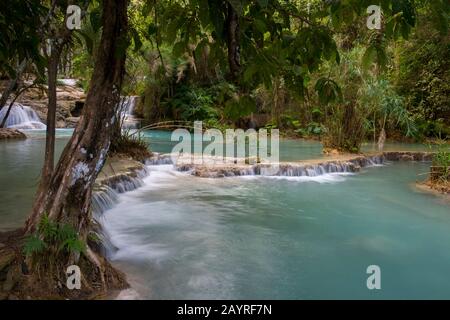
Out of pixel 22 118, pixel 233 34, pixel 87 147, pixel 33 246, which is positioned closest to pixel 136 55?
pixel 87 147

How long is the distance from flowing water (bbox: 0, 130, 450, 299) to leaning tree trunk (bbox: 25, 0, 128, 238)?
0.96 meters

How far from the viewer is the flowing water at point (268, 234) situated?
3.87 m

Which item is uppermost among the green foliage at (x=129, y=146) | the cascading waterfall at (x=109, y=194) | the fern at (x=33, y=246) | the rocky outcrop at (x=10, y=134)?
the rocky outcrop at (x=10, y=134)

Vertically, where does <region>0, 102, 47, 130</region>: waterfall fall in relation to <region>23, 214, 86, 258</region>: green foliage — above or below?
above

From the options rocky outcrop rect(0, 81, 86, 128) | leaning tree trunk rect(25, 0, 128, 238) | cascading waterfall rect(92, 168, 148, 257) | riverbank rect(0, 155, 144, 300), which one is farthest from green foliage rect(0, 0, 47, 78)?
rocky outcrop rect(0, 81, 86, 128)

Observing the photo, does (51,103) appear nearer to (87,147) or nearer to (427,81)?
(87,147)

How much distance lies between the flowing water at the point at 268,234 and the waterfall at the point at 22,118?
7.68 metres

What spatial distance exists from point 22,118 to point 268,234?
43.6ft

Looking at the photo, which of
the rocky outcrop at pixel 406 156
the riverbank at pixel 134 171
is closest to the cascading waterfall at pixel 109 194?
the riverbank at pixel 134 171

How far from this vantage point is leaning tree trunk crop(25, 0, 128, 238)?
9.34ft

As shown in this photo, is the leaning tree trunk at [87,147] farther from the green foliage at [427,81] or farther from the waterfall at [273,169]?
the green foliage at [427,81]

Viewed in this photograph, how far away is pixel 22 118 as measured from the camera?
626 inches

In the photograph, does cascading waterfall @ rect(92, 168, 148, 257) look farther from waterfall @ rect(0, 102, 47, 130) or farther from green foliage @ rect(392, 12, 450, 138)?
green foliage @ rect(392, 12, 450, 138)
